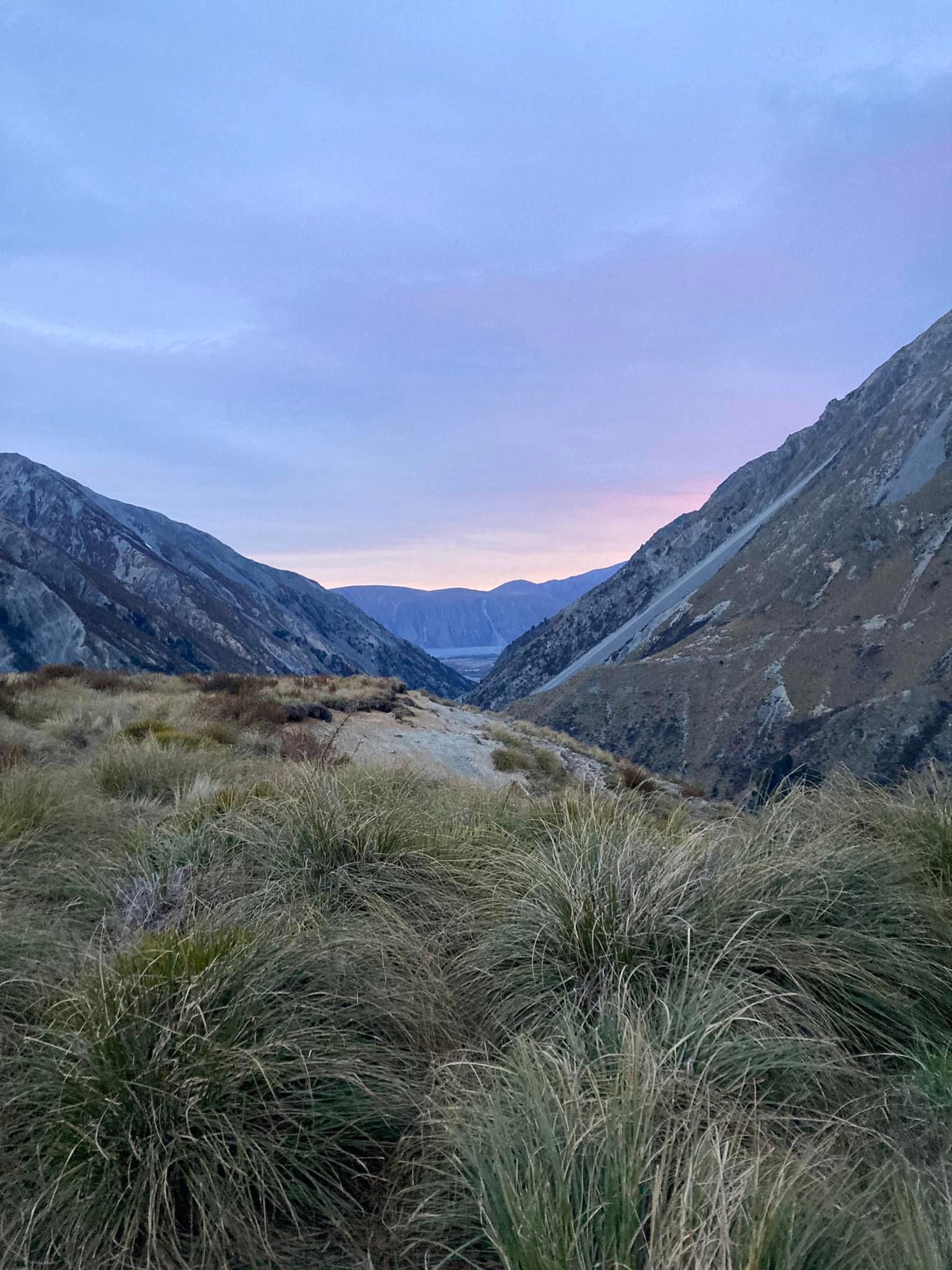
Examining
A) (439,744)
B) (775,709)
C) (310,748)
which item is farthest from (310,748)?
(775,709)

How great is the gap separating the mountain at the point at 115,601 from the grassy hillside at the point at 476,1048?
69.2 m

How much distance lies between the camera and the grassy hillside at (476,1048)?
1.81 m

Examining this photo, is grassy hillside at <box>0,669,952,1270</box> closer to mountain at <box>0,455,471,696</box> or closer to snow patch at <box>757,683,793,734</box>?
mountain at <box>0,455,471,696</box>

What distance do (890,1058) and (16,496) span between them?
576 feet

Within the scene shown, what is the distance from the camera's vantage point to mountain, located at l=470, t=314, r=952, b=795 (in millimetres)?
85000

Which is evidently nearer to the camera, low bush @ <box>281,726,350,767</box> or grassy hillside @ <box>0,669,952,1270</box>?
grassy hillside @ <box>0,669,952,1270</box>

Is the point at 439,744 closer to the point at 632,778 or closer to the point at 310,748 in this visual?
the point at 632,778

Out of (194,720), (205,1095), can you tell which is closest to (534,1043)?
(205,1095)

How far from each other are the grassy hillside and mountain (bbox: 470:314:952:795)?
66.9 m

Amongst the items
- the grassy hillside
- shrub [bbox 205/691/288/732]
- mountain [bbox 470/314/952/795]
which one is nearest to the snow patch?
mountain [bbox 470/314/952/795]

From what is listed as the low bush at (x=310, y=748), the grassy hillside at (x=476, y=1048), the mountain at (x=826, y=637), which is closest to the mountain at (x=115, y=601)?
the mountain at (x=826, y=637)

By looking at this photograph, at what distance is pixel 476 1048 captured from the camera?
271cm

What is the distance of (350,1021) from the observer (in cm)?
279

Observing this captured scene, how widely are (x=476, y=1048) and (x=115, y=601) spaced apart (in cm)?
11599
